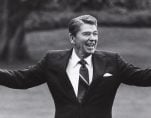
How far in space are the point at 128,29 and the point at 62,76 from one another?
34.6 metres

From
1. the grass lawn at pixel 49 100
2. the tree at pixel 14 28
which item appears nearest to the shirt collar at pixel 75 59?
the grass lawn at pixel 49 100

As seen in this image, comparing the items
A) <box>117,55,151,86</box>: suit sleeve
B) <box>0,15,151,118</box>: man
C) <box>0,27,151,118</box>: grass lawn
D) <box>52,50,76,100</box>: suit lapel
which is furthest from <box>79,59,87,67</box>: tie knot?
<box>0,27,151,118</box>: grass lawn

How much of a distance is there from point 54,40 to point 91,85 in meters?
31.0

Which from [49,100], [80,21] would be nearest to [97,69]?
[80,21]

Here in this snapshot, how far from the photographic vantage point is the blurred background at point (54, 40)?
15.3 meters

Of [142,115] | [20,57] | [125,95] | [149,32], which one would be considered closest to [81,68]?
[142,115]

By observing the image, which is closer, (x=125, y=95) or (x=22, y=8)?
(x=125, y=95)

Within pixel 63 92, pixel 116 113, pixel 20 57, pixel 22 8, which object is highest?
pixel 63 92

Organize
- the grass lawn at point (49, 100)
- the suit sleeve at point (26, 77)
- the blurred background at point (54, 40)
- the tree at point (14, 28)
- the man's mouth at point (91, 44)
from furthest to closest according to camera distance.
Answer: the tree at point (14, 28) < the blurred background at point (54, 40) < the grass lawn at point (49, 100) < the suit sleeve at point (26, 77) < the man's mouth at point (91, 44)

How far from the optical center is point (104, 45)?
3409cm

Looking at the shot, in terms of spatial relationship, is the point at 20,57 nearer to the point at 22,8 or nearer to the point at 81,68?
the point at 22,8

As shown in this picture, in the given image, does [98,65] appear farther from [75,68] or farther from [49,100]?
[49,100]

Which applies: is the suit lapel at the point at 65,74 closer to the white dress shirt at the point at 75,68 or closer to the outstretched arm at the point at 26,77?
the white dress shirt at the point at 75,68

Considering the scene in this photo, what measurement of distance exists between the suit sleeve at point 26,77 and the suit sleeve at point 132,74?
58 centimetres
